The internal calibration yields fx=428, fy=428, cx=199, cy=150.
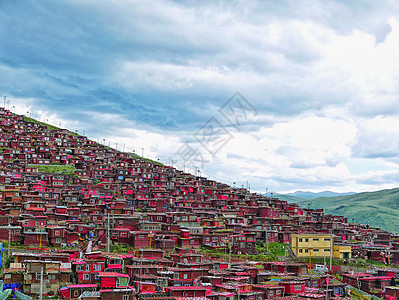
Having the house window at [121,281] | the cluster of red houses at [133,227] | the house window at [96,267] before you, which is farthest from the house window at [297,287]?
the house window at [96,267]

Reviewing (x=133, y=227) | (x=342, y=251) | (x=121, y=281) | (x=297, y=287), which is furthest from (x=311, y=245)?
(x=121, y=281)

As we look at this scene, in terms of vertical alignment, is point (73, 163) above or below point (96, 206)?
above

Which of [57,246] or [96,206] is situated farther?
[96,206]

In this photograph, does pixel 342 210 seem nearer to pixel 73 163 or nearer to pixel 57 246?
pixel 73 163

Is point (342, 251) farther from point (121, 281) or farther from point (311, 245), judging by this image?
point (121, 281)

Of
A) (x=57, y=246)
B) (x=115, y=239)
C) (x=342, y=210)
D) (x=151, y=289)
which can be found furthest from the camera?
(x=342, y=210)

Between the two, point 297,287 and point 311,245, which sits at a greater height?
point 311,245

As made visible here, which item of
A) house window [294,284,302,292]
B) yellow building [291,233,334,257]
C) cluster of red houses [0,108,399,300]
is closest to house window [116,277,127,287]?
cluster of red houses [0,108,399,300]

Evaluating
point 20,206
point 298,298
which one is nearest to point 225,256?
point 298,298

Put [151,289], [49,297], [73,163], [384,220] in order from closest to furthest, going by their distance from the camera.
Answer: [49,297] < [151,289] < [73,163] < [384,220]
